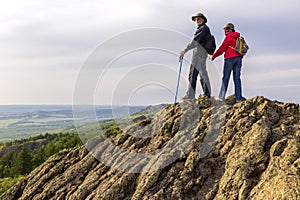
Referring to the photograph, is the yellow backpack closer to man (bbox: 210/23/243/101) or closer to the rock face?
man (bbox: 210/23/243/101)

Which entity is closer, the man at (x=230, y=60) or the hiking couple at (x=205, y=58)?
the man at (x=230, y=60)

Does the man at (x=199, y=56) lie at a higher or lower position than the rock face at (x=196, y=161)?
higher

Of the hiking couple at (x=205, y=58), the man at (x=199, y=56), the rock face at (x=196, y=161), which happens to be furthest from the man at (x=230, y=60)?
the rock face at (x=196, y=161)

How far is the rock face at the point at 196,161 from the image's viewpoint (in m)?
10.6

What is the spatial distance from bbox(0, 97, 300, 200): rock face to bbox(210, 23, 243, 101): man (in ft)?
2.25

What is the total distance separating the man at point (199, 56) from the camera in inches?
582

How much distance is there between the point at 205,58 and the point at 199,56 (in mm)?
282

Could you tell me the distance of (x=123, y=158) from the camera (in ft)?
43.5

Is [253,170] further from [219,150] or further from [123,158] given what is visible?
[123,158]

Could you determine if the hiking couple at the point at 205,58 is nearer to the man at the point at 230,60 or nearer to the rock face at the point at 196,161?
the man at the point at 230,60

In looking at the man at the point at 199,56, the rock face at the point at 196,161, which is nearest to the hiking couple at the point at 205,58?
the man at the point at 199,56

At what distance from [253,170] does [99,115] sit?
6.05 meters

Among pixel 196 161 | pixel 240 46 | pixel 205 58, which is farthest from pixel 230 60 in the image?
pixel 196 161

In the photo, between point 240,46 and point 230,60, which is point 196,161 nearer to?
point 230,60
